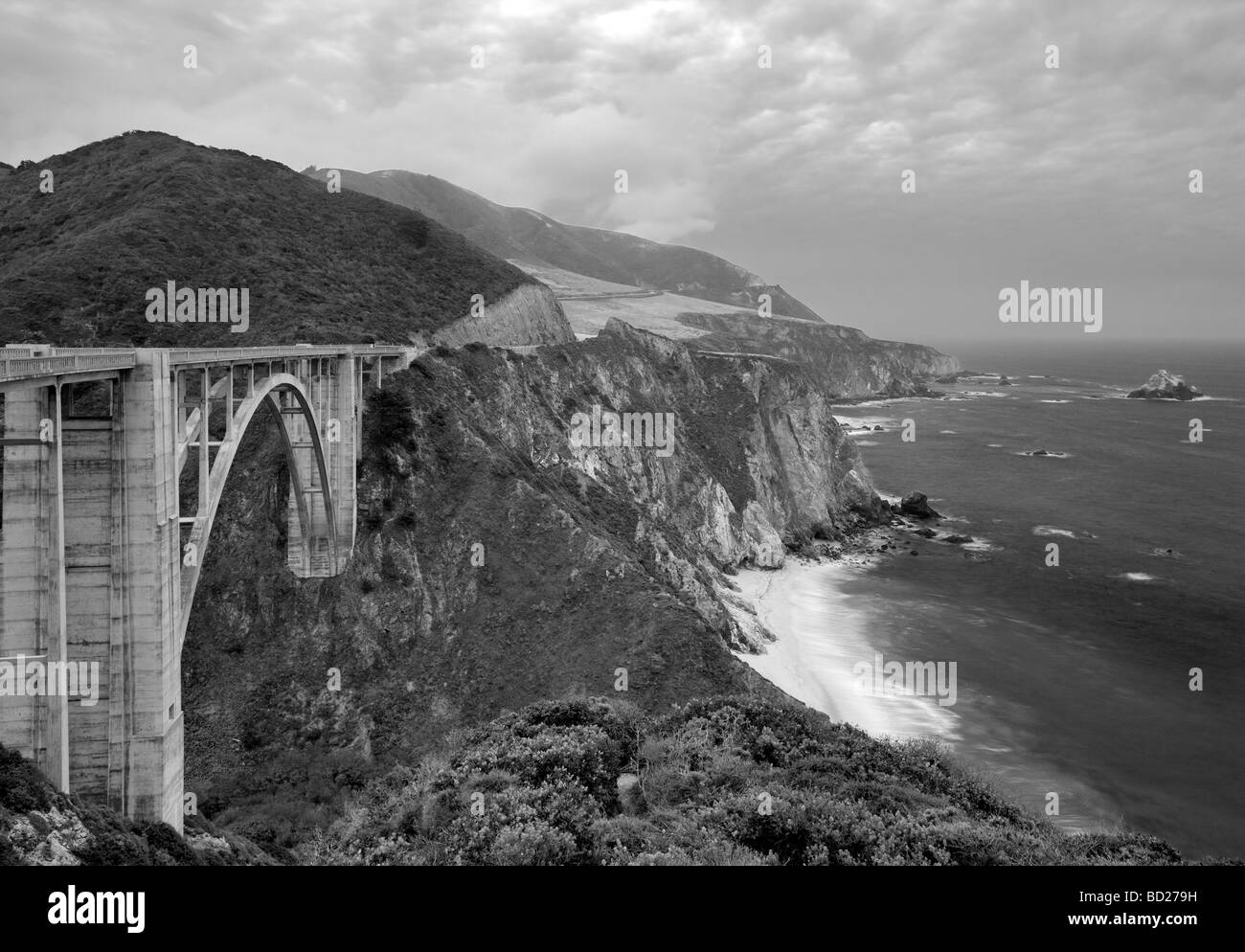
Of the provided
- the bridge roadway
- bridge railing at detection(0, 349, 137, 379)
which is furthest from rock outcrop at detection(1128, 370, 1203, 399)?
bridge railing at detection(0, 349, 137, 379)

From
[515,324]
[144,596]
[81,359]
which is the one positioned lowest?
[144,596]

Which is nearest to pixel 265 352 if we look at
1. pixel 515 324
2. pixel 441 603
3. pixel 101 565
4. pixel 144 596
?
pixel 101 565

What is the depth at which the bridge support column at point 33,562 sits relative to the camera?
52.9 feet

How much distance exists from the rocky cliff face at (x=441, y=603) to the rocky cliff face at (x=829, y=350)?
4496 inches

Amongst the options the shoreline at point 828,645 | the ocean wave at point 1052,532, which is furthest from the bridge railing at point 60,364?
the ocean wave at point 1052,532

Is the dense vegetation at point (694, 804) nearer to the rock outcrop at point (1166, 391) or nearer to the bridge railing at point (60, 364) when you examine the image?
the bridge railing at point (60, 364)

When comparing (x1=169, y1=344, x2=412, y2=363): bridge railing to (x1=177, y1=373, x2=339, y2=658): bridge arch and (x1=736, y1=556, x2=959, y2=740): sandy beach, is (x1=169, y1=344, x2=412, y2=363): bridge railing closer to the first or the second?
(x1=177, y1=373, x2=339, y2=658): bridge arch

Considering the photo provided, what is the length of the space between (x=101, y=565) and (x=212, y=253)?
4448cm

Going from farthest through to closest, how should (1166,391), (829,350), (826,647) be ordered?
(829,350), (1166,391), (826,647)

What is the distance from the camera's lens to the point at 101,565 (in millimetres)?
18781

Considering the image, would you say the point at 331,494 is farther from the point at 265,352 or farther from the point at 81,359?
the point at 81,359
